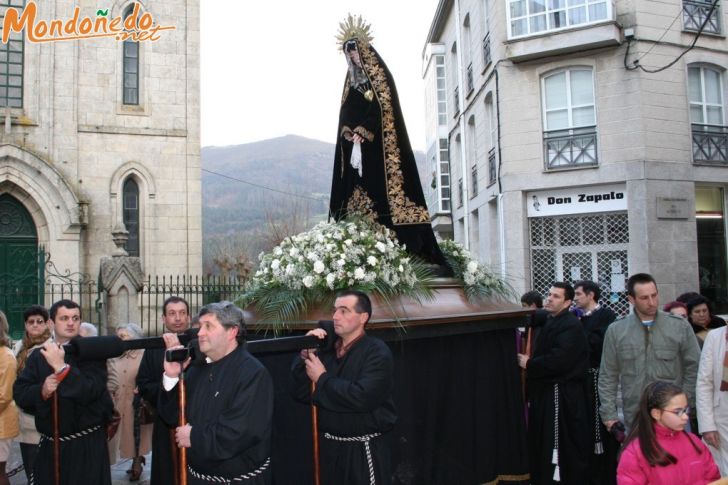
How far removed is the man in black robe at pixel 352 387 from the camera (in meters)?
3.99

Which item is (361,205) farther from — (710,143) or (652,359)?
(710,143)

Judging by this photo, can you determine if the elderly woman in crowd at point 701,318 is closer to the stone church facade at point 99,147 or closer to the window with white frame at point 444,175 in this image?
the stone church facade at point 99,147

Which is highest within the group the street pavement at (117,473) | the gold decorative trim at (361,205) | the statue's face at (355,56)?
the statue's face at (355,56)

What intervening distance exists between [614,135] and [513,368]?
13657mm

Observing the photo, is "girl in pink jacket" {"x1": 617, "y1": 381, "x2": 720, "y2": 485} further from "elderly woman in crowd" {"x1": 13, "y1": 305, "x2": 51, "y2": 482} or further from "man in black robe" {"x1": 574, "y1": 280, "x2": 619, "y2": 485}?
"elderly woman in crowd" {"x1": 13, "y1": 305, "x2": 51, "y2": 482}

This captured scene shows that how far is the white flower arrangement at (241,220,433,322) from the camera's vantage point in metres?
5.16

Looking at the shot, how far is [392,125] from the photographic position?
6.25 meters

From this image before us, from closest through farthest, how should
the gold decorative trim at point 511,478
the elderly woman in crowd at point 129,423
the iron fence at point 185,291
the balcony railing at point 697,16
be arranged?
the gold decorative trim at point 511,478 < the elderly woman in crowd at point 129,423 < the iron fence at point 185,291 < the balcony railing at point 697,16

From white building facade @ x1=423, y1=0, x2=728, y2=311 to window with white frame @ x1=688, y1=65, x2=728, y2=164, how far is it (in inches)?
1.2

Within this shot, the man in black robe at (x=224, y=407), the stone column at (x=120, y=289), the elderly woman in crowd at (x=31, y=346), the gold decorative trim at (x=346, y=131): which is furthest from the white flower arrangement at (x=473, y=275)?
the stone column at (x=120, y=289)

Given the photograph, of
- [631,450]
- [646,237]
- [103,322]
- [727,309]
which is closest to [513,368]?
[631,450]

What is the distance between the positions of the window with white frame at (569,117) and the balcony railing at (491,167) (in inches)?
86.7

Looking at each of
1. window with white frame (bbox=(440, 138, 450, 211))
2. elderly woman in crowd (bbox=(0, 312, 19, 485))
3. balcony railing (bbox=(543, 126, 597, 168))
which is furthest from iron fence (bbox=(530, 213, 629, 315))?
elderly woman in crowd (bbox=(0, 312, 19, 485))

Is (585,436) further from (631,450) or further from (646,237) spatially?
(646,237)
